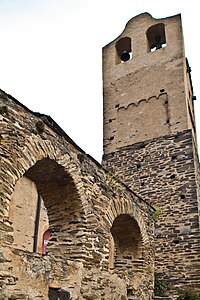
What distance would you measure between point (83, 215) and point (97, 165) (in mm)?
1172

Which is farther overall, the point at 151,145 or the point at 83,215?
the point at 151,145

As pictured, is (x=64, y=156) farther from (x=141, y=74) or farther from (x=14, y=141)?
(x=141, y=74)

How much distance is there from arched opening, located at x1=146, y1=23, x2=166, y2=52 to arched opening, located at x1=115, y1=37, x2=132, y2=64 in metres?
0.90

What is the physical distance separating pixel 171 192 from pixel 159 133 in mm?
2349

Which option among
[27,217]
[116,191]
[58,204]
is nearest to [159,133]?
[27,217]

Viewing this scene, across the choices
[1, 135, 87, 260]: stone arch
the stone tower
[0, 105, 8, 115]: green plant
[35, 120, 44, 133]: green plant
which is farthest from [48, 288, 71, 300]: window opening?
the stone tower

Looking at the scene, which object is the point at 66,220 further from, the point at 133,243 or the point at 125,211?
the point at 133,243

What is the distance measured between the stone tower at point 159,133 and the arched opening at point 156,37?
0.01m

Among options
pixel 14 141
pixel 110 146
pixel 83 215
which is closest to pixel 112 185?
pixel 83 215

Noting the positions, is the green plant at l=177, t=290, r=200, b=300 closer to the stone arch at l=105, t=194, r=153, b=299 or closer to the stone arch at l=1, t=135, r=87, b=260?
the stone arch at l=105, t=194, r=153, b=299

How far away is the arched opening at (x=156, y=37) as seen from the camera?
14.9m

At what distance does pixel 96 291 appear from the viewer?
604 cm

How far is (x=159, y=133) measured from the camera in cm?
1270

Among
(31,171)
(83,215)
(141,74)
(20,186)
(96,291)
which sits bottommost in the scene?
(96,291)
